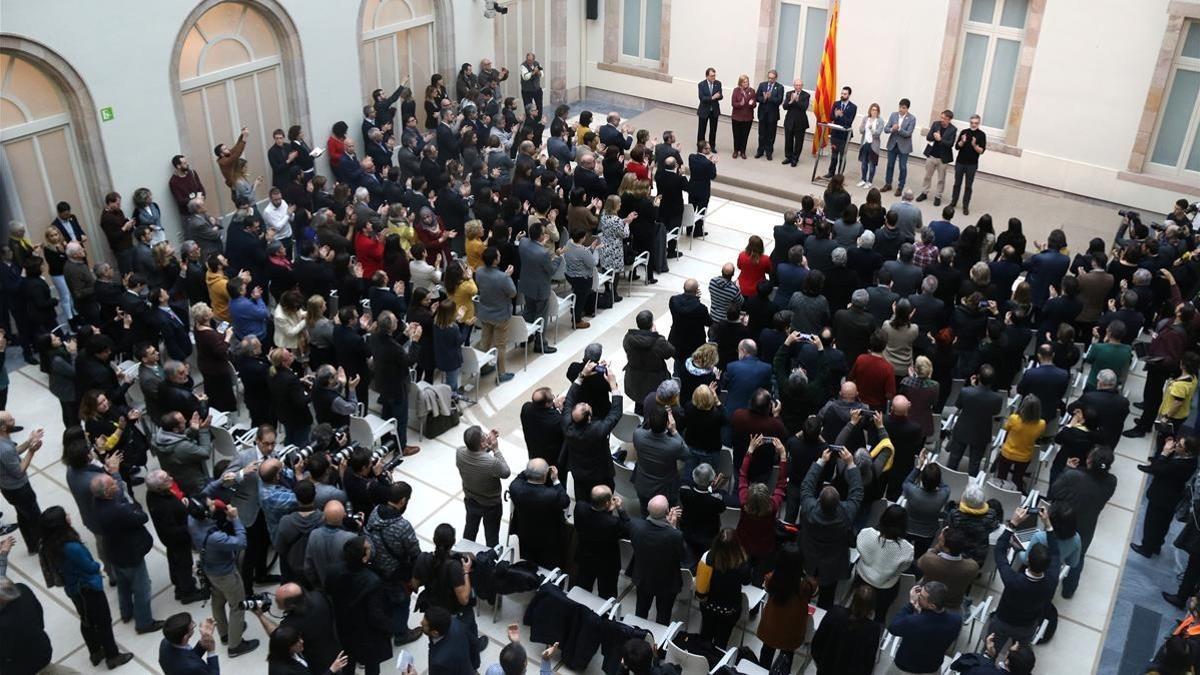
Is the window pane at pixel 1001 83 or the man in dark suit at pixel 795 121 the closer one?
the window pane at pixel 1001 83

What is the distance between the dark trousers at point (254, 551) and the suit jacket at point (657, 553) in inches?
117

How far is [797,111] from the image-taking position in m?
17.1

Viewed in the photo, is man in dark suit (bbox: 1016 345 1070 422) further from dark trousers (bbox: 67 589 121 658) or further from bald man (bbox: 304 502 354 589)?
dark trousers (bbox: 67 589 121 658)

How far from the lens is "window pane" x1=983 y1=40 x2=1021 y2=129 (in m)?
16.4

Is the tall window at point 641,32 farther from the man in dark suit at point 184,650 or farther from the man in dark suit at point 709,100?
the man in dark suit at point 184,650

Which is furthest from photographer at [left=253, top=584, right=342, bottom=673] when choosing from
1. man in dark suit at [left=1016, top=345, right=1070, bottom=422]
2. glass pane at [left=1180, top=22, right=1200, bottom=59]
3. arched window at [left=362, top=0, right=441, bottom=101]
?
glass pane at [left=1180, top=22, right=1200, bottom=59]

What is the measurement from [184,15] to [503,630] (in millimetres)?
9168

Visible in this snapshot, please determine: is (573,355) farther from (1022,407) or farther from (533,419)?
(1022,407)

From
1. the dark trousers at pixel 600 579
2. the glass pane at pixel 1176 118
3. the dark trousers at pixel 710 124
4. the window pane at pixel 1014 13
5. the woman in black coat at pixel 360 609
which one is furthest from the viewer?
the dark trousers at pixel 710 124

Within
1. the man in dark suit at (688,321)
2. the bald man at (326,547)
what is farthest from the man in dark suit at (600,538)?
the man in dark suit at (688,321)

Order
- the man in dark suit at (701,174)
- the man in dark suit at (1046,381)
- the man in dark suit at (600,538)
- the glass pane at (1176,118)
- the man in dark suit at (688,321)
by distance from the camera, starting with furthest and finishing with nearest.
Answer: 1. the glass pane at (1176,118)
2. the man in dark suit at (701,174)
3. the man in dark suit at (688,321)
4. the man in dark suit at (1046,381)
5. the man in dark suit at (600,538)

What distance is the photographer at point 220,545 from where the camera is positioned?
720 centimetres

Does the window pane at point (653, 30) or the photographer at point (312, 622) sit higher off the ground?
the window pane at point (653, 30)

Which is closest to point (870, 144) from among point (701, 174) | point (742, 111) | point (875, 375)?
point (742, 111)
